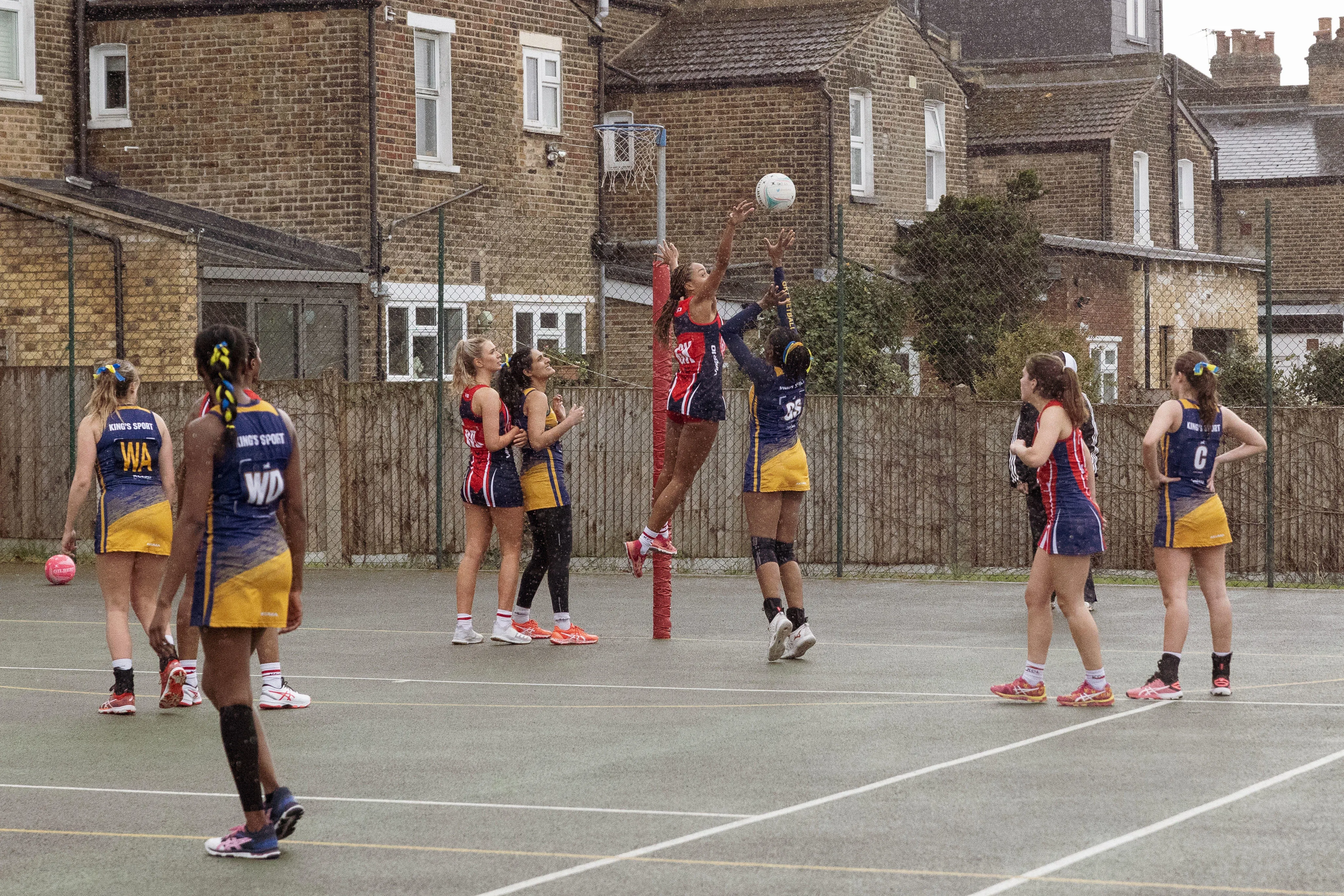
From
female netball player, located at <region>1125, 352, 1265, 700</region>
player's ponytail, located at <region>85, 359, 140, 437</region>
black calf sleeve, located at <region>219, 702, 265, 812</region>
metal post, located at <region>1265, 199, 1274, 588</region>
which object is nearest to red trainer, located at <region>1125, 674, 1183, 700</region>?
female netball player, located at <region>1125, 352, 1265, 700</region>

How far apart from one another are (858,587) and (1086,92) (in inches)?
1070

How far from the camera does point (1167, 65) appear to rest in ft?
152

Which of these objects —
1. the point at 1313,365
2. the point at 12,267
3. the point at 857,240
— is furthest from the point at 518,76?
the point at 1313,365

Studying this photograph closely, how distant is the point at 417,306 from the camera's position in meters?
28.7

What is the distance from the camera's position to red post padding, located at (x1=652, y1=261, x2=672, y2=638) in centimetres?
1302

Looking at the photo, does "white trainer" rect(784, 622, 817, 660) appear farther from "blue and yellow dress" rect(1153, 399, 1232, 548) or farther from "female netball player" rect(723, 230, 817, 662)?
"blue and yellow dress" rect(1153, 399, 1232, 548)

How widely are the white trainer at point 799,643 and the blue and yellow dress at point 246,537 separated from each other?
5304 millimetres

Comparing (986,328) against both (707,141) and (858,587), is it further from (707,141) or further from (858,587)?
(858,587)

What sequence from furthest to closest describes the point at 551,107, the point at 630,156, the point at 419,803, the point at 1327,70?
the point at 1327,70 < the point at 630,156 < the point at 551,107 < the point at 419,803

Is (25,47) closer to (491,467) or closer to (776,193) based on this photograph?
(776,193)

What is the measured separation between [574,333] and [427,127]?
160 inches

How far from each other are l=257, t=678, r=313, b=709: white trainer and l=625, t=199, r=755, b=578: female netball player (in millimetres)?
2757

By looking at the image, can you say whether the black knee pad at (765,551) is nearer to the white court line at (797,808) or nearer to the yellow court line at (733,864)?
the white court line at (797,808)

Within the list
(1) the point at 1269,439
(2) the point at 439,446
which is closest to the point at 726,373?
(2) the point at 439,446
